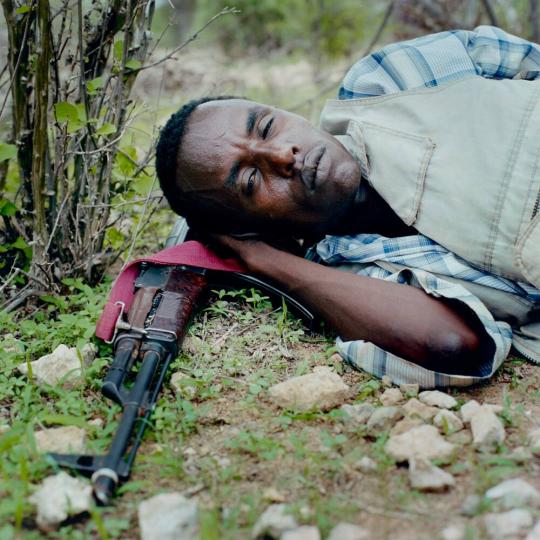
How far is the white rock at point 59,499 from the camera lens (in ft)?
4.89

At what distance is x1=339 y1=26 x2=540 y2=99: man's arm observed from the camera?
2.66m

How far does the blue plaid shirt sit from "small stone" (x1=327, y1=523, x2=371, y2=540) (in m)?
0.76

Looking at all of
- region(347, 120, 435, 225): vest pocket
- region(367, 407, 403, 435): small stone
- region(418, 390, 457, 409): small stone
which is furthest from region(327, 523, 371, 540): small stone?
region(347, 120, 435, 225): vest pocket

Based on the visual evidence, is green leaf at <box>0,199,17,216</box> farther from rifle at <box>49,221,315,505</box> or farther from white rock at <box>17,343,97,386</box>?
white rock at <box>17,343,97,386</box>

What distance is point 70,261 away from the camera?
9.10 feet

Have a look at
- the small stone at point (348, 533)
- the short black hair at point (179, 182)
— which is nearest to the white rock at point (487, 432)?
the small stone at point (348, 533)

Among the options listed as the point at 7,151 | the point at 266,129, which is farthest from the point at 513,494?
the point at 7,151

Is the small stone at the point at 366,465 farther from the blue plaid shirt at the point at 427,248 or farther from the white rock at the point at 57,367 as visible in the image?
the white rock at the point at 57,367

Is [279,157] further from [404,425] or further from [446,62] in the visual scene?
[404,425]

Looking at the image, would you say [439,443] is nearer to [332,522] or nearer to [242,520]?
[332,522]

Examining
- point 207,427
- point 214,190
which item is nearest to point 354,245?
point 214,190

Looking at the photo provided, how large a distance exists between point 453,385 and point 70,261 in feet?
5.57

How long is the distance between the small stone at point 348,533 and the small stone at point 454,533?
167mm

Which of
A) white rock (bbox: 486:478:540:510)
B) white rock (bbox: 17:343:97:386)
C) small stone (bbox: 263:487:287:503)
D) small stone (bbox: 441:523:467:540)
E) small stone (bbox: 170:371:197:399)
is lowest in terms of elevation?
small stone (bbox: 170:371:197:399)
